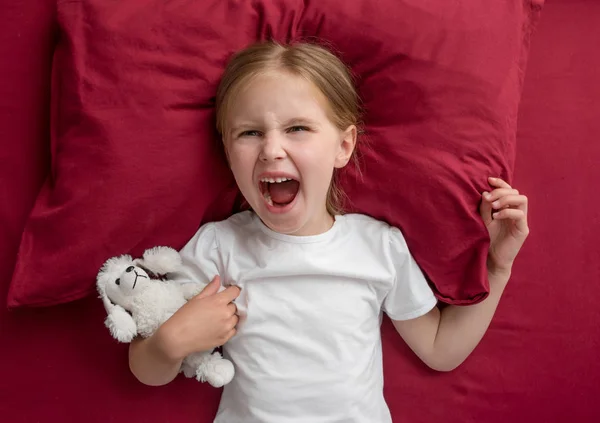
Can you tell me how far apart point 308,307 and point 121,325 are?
31 cm

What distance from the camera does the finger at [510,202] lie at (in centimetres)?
97

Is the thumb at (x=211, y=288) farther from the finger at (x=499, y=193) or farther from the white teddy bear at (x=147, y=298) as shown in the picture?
the finger at (x=499, y=193)

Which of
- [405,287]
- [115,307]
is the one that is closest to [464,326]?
[405,287]

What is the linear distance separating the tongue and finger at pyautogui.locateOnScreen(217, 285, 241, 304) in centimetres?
17

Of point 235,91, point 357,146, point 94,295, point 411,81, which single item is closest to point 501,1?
point 411,81

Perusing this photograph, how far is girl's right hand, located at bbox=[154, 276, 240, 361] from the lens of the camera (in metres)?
0.92

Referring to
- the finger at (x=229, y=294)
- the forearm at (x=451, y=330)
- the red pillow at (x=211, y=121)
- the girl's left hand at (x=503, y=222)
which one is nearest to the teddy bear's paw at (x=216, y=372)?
the finger at (x=229, y=294)

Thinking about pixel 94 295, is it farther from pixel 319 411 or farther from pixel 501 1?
pixel 501 1

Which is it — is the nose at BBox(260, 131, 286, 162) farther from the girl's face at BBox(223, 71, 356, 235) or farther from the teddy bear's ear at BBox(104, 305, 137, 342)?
the teddy bear's ear at BBox(104, 305, 137, 342)

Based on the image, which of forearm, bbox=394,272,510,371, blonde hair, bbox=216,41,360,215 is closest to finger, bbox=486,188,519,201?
forearm, bbox=394,272,510,371

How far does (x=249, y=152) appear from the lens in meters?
0.91

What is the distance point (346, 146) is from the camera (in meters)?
0.99

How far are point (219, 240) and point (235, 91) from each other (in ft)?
0.90

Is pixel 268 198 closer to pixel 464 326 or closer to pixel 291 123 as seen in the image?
pixel 291 123
